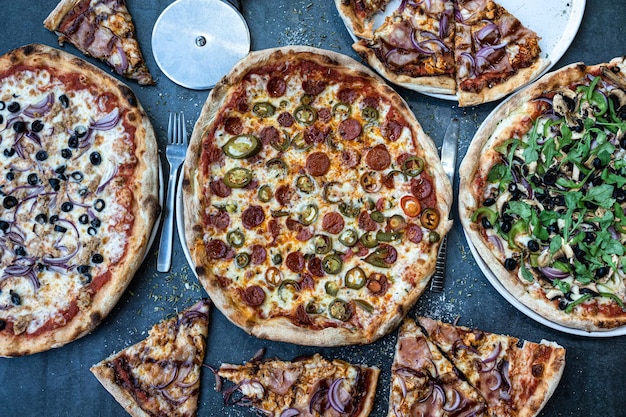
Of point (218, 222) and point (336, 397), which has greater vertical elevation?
point (218, 222)

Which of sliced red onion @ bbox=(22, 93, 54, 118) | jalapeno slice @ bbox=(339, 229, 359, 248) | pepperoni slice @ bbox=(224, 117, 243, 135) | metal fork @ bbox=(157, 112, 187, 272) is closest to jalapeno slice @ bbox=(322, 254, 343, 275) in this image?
jalapeno slice @ bbox=(339, 229, 359, 248)

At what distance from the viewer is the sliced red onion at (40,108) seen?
5.38 meters

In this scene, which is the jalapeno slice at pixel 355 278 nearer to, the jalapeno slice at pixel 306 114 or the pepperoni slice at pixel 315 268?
the pepperoni slice at pixel 315 268

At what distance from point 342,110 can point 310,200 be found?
84 cm

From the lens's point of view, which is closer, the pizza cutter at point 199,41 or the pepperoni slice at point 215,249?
the pepperoni slice at point 215,249

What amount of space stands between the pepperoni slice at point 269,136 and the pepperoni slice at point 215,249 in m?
0.96

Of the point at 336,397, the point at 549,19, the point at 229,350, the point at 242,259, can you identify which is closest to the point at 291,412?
the point at 336,397

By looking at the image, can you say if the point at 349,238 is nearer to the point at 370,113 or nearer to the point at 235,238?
the point at 235,238

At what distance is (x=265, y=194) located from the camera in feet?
17.1

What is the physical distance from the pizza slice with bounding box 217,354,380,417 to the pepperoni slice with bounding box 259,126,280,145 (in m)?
1.94

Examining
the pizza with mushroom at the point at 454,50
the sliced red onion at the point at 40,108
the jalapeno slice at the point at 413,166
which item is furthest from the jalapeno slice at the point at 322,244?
the sliced red onion at the point at 40,108

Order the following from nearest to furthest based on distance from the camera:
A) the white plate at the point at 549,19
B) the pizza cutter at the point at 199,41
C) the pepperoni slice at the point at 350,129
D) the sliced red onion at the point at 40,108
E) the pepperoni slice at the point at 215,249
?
the pepperoni slice at the point at 215,249
the pepperoni slice at the point at 350,129
the sliced red onion at the point at 40,108
the white plate at the point at 549,19
the pizza cutter at the point at 199,41

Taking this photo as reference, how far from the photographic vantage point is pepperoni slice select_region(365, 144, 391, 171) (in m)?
5.23

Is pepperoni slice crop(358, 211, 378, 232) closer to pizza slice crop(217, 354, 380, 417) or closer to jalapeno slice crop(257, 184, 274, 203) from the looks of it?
jalapeno slice crop(257, 184, 274, 203)
